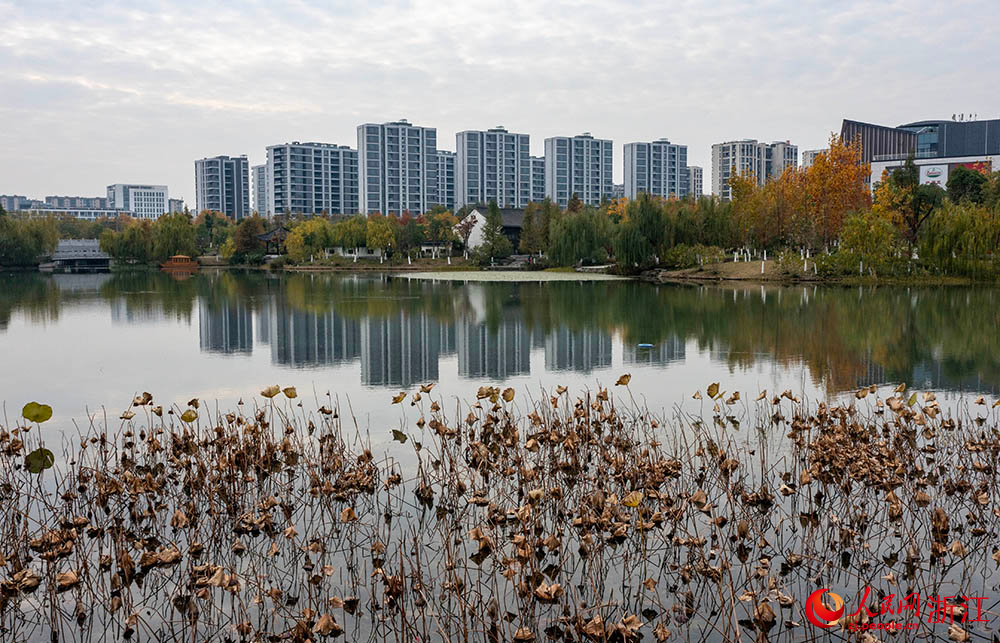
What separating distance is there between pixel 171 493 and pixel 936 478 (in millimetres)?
5879

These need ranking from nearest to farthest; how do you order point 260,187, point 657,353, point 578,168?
point 657,353 → point 578,168 → point 260,187

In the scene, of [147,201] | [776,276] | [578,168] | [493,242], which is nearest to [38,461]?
[776,276]

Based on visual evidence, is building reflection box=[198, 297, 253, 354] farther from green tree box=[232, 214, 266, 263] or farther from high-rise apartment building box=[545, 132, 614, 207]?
high-rise apartment building box=[545, 132, 614, 207]

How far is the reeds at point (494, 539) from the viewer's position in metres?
4.52

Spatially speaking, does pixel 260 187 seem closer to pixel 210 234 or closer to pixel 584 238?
pixel 210 234

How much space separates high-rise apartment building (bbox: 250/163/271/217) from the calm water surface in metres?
112

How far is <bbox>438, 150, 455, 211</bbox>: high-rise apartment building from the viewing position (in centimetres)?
11519

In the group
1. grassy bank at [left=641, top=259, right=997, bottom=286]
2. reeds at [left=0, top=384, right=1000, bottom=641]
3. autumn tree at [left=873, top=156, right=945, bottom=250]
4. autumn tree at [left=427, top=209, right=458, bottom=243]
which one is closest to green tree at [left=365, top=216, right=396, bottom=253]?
autumn tree at [left=427, top=209, right=458, bottom=243]

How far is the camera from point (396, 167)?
110 m

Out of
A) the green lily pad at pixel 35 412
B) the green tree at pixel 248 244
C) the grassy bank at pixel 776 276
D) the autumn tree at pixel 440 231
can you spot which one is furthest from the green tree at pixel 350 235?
the green lily pad at pixel 35 412

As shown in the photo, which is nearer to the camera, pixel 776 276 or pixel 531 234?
pixel 776 276

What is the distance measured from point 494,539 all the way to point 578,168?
4382 inches

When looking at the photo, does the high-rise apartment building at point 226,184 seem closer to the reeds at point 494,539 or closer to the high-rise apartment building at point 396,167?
the high-rise apartment building at point 396,167

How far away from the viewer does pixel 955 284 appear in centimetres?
3011
